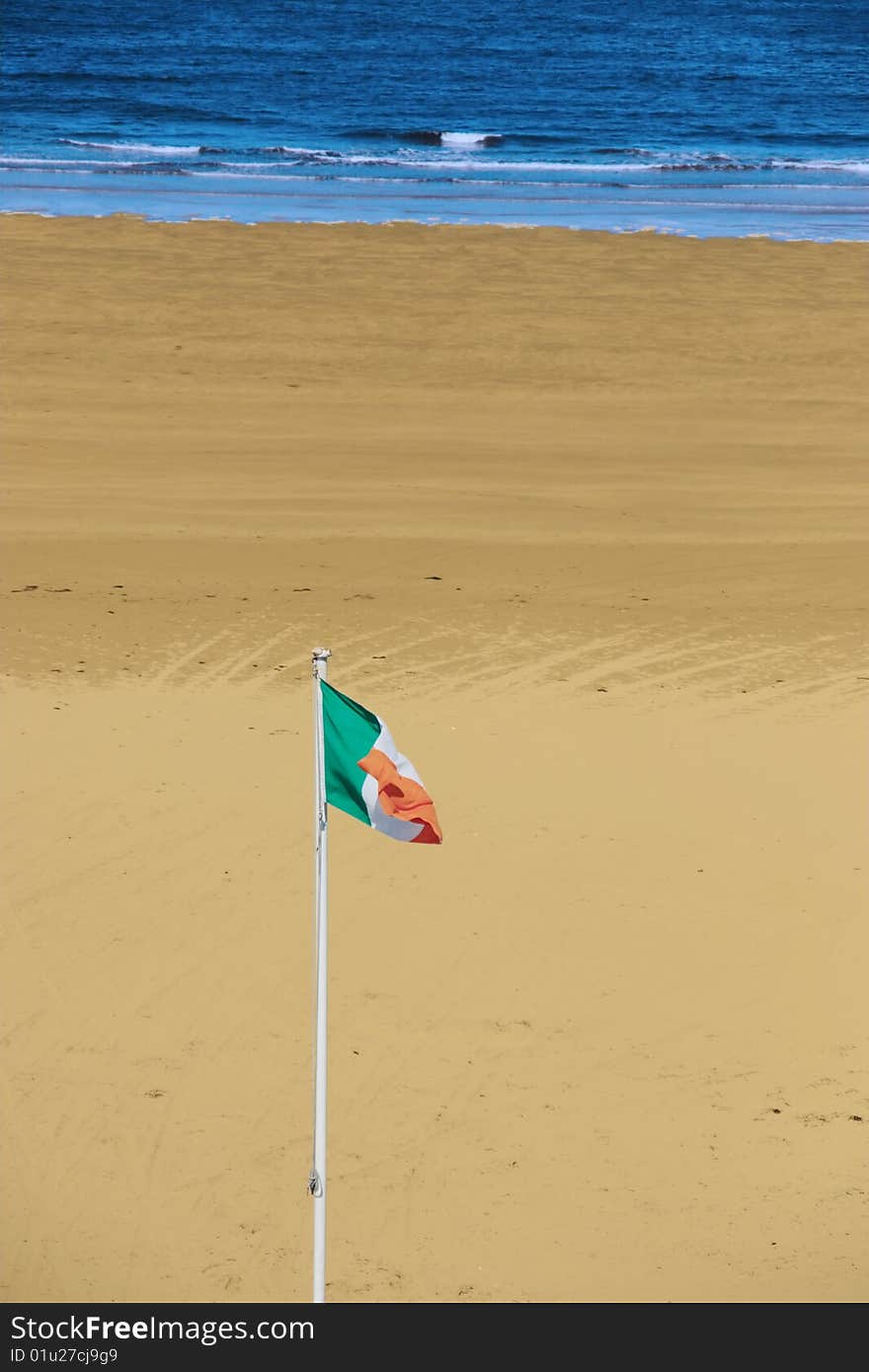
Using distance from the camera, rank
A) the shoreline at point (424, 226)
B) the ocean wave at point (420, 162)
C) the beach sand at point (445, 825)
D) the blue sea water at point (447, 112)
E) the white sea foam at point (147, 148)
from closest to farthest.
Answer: the beach sand at point (445, 825) → the shoreline at point (424, 226) → the blue sea water at point (447, 112) → the ocean wave at point (420, 162) → the white sea foam at point (147, 148)

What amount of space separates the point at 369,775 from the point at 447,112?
42256 millimetres

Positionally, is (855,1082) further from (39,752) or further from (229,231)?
(229,231)

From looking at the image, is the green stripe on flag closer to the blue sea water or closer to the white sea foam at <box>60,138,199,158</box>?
the blue sea water

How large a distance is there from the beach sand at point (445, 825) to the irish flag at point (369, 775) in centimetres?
192

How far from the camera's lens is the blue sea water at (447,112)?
3127cm

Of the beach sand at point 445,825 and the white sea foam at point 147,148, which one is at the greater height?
the white sea foam at point 147,148

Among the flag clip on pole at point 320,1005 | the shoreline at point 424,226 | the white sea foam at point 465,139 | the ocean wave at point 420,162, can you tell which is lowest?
the flag clip on pole at point 320,1005

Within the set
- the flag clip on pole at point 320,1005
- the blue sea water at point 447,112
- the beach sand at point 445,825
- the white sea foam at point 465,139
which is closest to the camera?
the flag clip on pole at point 320,1005

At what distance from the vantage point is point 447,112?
45.4 meters

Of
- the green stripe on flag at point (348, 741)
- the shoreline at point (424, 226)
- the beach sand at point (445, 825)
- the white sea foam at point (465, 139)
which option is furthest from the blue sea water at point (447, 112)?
the green stripe on flag at point (348, 741)

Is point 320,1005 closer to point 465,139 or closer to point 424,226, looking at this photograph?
point 424,226

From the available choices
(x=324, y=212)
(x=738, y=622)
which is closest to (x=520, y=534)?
(x=738, y=622)

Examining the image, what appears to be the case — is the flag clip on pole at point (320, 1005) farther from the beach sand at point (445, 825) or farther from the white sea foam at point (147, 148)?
the white sea foam at point (147, 148)

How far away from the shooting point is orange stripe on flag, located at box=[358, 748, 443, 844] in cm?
599
